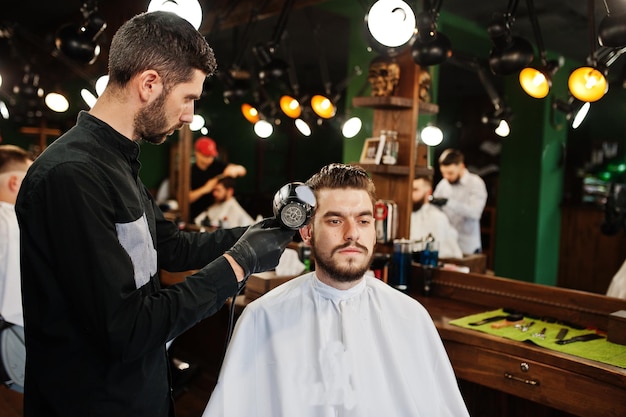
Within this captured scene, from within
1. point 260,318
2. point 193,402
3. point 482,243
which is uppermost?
point 482,243

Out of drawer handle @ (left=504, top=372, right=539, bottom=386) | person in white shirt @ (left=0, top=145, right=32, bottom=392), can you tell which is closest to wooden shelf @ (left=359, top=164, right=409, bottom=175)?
drawer handle @ (left=504, top=372, right=539, bottom=386)

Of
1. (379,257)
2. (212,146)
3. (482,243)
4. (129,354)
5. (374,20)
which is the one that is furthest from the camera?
(212,146)

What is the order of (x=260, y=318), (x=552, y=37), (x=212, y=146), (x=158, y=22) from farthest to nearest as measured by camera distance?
1. (x=212, y=146)
2. (x=552, y=37)
3. (x=260, y=318)
4. (x=158, y=22)

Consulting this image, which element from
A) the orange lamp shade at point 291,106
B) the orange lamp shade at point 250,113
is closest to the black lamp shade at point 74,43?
the orange lamp shade at point 291,106

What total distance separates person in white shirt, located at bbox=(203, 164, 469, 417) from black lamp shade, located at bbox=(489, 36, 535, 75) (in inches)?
45.1

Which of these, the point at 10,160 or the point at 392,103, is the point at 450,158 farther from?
the point at 10,160

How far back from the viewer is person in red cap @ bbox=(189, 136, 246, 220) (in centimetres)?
512

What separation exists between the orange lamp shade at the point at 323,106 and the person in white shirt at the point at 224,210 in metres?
1.55

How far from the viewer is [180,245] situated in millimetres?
1931

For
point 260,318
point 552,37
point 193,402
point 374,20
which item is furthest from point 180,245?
point 552,37

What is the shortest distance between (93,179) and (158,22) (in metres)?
0.43

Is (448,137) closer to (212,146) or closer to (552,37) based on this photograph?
(552,37)

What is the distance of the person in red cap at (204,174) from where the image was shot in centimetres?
512

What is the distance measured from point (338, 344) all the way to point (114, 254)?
2.85ft
